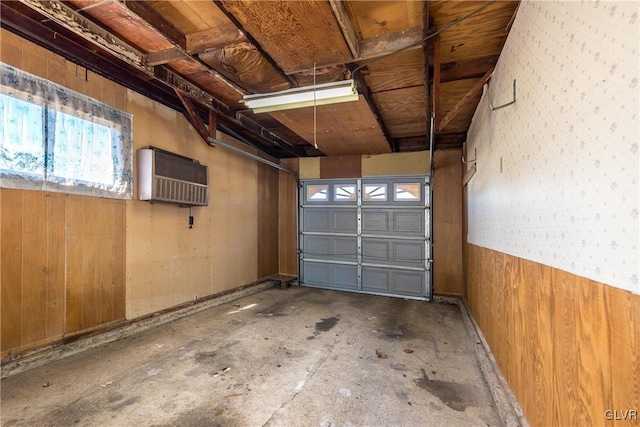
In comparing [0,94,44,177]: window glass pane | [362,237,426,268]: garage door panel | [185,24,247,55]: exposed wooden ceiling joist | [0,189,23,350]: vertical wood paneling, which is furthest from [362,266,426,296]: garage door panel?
[0,94,44,177]: window glass pane

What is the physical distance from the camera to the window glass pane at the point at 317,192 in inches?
221

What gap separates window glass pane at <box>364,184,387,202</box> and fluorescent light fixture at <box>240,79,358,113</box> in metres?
2.77

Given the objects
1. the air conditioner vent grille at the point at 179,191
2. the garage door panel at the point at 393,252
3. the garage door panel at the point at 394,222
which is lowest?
the garage door panel at the point at 393,252

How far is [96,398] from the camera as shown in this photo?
1882 mm

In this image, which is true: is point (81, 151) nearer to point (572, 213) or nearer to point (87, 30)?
point (87, 30)

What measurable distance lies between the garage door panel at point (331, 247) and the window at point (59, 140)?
342cm

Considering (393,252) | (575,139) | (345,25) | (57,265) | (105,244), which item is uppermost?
(345,25)

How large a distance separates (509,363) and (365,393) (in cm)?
103

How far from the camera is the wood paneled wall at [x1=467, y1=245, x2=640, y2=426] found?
82 centimetres

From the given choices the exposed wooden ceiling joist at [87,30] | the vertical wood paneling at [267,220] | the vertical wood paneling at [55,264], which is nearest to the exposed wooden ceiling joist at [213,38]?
the exposed wooden ceiling joist at [87,30]

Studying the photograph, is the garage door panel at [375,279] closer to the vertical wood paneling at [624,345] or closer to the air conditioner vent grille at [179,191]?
→ the air conditioner vent grille at [179,191]

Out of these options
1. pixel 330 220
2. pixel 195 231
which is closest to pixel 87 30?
pixel 195 231

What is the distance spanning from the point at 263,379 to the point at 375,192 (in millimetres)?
3801

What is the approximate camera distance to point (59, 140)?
237 centimetres
